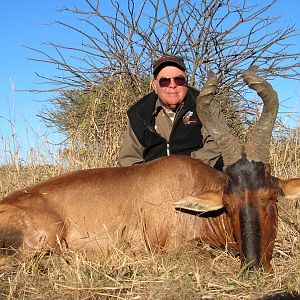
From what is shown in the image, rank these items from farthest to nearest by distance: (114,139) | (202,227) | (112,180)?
(114,139)
(112,180)
(202,227)

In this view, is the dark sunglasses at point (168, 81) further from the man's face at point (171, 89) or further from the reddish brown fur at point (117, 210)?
the reddish brown fur at point (117, 210)

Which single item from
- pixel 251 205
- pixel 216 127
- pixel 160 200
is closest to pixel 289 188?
pixel 251 205

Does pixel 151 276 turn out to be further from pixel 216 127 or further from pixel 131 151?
pixel 131 151

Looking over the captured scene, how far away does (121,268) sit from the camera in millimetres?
4387

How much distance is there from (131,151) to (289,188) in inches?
115

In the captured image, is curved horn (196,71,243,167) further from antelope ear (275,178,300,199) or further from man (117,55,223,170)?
man (117,55,223,170)

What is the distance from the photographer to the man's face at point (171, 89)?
713 centimetres

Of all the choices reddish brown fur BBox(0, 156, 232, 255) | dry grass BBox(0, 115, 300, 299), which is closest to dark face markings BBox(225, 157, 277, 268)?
dry grass BBox(0, 115, 300, 299)

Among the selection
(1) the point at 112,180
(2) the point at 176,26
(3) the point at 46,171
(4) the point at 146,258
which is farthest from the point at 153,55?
(4) the point at 146,258

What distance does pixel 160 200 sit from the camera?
18.3ft

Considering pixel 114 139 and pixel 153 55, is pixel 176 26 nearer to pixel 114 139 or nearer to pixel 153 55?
pixel 153 55

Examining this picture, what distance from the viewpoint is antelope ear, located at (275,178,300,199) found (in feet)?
16.4

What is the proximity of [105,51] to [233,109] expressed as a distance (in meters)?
3.03

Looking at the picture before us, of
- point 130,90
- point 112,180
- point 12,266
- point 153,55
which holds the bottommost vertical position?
point 12,266
